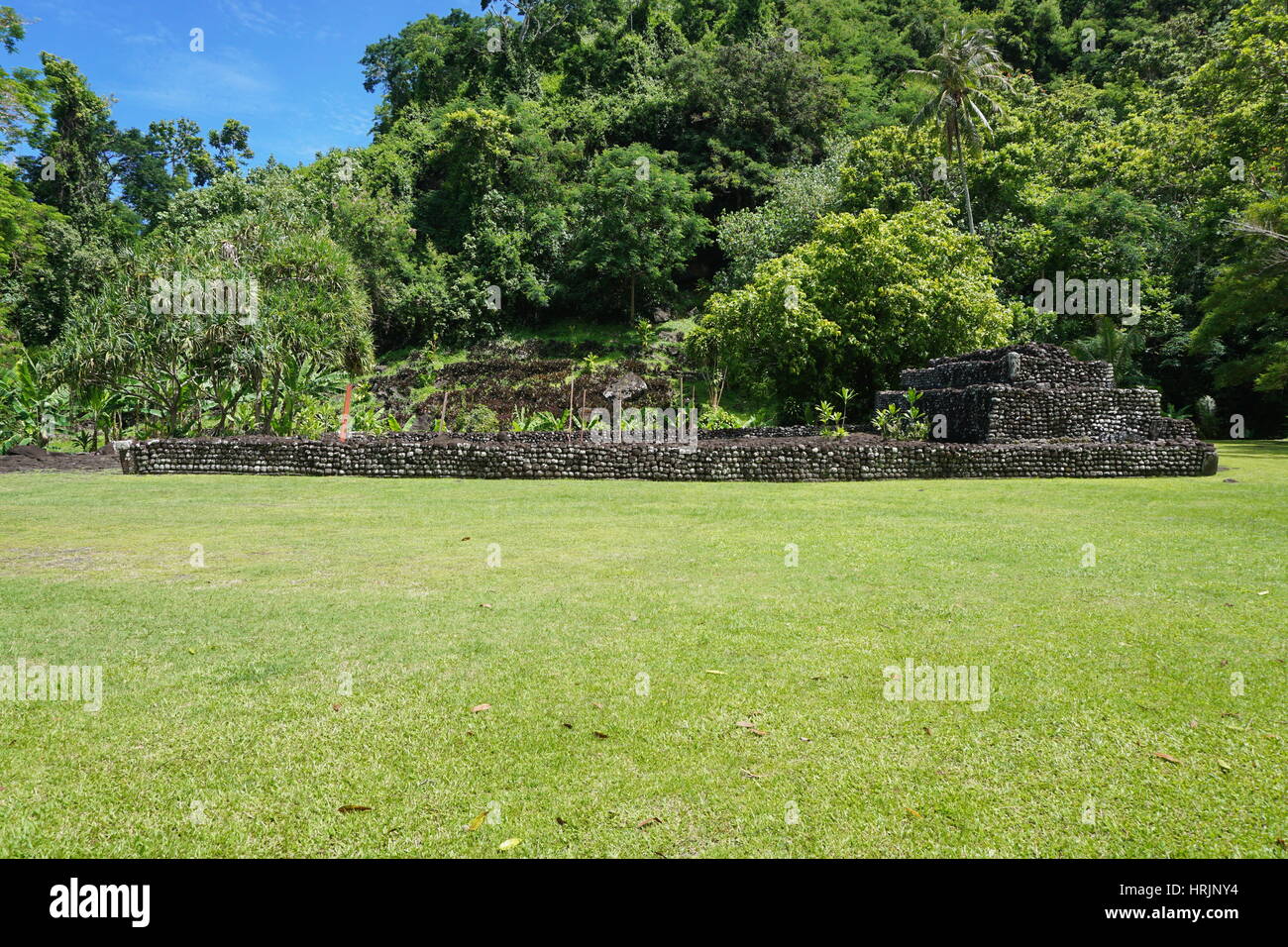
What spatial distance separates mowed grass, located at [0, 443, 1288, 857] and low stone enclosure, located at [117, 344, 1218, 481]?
7.24m

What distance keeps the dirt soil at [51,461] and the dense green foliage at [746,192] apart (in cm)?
284

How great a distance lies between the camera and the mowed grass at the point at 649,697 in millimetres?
3199

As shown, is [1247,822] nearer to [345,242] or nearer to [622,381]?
[622,381]

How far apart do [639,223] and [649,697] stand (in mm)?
41895

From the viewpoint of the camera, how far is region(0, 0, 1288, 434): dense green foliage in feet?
90.2

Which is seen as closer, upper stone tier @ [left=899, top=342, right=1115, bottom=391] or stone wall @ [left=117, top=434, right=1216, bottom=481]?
stone wall @ [left=117, top=434, right=1216, bottom=481]

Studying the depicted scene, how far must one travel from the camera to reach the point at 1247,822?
3.21 m

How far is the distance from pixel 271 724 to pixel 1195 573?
8021 millimetres

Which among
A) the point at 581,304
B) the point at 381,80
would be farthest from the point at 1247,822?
the point at 381,80

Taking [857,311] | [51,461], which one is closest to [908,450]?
[857,311]

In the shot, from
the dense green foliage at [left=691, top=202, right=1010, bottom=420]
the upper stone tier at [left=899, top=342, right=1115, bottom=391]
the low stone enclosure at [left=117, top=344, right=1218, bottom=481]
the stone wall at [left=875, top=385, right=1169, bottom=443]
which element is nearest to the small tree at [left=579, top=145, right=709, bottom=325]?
the dense green foliage at [left=691, top=202, right=1010, bottom=420]

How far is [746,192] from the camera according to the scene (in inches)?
1921

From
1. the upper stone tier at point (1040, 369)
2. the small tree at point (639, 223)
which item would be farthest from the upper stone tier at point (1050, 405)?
the small tree at point (639, 223)

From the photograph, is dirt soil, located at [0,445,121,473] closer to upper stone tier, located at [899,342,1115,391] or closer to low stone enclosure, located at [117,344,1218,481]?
low stone enclosure, located at [117,344,1218,481]
